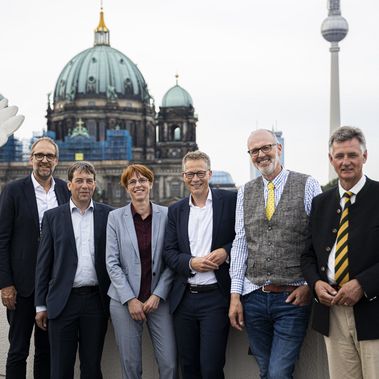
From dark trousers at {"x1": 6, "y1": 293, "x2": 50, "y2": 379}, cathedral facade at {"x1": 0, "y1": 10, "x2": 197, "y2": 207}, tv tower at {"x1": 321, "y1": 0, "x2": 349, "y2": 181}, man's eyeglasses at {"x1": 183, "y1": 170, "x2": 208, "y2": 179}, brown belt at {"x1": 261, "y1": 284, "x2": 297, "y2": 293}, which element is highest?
tv tower at {"x1": 321, "y1": 0, "x2": 349, "y2": 181}

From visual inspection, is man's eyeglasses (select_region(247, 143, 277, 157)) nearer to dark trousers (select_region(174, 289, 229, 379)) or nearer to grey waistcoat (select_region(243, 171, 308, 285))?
grey waistcoat (select_region(243, 171, 308, 285))

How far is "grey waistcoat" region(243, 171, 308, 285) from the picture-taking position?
14.7ft

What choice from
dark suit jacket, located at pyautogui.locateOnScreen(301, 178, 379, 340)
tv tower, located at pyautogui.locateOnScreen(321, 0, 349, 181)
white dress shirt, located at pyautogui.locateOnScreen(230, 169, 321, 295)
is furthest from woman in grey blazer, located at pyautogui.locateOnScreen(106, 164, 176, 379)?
tv tower, located at pyautogui.locateOnScreen(321, 0, 349, 181)

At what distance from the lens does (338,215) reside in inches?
168

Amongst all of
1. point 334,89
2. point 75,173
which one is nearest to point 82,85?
point 334,89

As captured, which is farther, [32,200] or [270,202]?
[32,200]

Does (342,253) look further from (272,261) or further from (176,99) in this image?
(176,99)

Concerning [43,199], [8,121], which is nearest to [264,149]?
[43,199]

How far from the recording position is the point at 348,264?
13.6ft

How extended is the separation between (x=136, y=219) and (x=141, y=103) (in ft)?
218

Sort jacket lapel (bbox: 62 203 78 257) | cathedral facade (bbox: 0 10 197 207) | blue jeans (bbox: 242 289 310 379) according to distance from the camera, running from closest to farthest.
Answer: blue jeans (bbox: 242 289 310 379) < jacket lapel (bbox: 62 203 78 257) < cathedral facade (bbox: 0 10 197 207)

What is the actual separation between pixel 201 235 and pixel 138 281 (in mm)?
510

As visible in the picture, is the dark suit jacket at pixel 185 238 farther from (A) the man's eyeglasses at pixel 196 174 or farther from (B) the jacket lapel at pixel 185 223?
(A) the man's eyeglasses at pixel 196 174

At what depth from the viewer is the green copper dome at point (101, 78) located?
227ft
